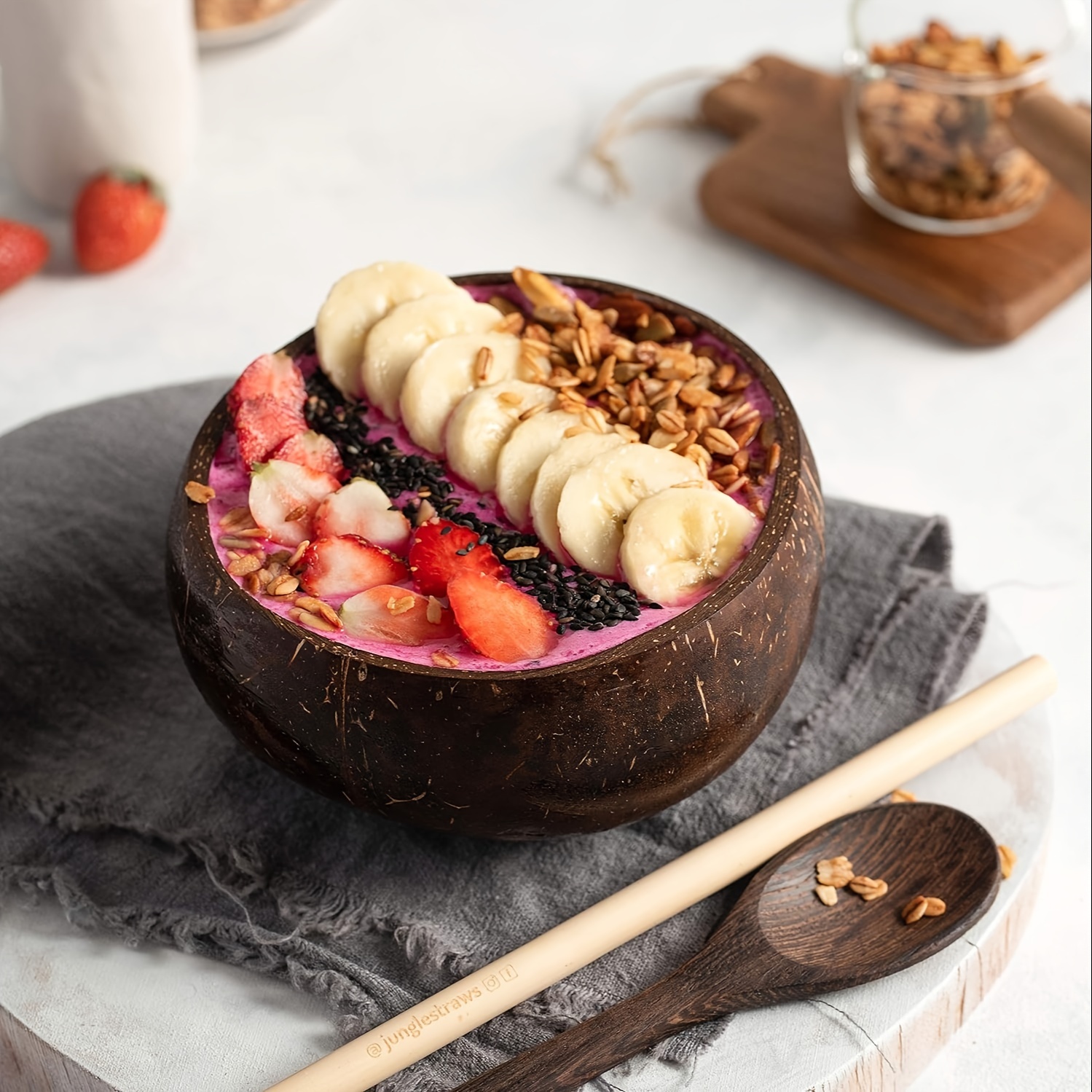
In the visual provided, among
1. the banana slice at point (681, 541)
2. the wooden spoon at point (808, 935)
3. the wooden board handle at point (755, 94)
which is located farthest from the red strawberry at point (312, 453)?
the wooden board handle at point (755, 94)

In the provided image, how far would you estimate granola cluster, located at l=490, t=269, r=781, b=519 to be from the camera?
76.5 inches

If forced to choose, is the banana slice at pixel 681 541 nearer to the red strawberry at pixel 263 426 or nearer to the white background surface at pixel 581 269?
the red strawberry at pixel 263 426

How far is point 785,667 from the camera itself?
188 cm

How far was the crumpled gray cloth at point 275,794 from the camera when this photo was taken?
1.86m

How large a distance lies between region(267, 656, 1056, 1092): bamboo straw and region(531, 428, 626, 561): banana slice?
1.41ft

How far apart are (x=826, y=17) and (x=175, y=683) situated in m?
3.04

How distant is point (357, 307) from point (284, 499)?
344 mm

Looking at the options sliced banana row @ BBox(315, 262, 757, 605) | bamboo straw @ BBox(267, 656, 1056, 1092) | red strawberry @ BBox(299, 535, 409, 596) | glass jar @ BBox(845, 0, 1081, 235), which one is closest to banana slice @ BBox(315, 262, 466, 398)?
sliced banana row @ BBox(315, 262, 757, 605)

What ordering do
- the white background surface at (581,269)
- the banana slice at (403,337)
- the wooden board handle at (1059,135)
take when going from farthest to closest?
the white background surface at (581,269) < the wooden board handle at (1059,135) < the banana slice at (403,337)

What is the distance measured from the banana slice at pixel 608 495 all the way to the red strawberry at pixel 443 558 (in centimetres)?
10

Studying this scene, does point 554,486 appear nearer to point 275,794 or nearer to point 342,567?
point 342,567

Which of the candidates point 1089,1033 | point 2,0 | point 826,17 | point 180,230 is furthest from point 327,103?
point 1089,1033

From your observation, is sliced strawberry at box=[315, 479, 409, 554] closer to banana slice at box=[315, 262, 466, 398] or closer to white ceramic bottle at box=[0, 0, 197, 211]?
banana slice at box=[315, 262, 466, 398]

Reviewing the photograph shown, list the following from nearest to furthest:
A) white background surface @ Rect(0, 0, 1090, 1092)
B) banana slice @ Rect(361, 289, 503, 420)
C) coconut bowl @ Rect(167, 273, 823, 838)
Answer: coconut bowl @ Rect(167, 273, 823, 838) → banana slice @ Rect(361, 289, 503, 420) → white background surface @ Rect(0, 0, 1090, 1092)
